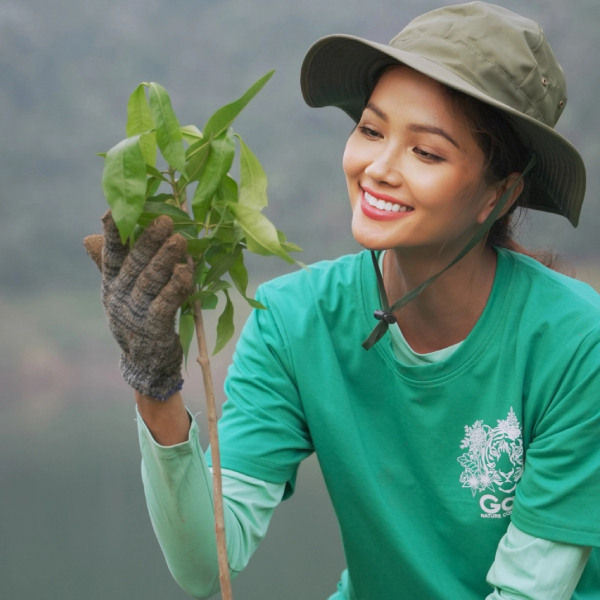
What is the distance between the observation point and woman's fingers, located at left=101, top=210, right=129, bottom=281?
53.3 inches

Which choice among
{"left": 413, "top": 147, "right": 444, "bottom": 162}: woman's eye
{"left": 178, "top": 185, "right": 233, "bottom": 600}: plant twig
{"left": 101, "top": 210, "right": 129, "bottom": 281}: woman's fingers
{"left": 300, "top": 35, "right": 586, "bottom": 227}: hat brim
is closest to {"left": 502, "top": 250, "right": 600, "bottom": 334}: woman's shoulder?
{"left": 300, "top": 35, "right": 586, "bottom": 227}: hat brim

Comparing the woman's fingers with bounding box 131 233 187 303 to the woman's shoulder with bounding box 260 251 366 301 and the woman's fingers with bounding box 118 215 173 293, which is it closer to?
the woman's fingers with bounding box 118 215 173 293

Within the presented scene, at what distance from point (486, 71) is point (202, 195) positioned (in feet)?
2.10

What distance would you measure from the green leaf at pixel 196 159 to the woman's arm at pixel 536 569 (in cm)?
100

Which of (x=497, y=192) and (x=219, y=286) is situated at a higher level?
(x=497, y=192)

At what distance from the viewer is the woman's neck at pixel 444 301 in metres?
1.89

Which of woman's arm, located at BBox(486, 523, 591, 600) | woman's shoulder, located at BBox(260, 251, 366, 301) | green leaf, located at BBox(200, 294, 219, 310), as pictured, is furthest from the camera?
woman's shoulder, located at BBox(260, 251, 366, 301)

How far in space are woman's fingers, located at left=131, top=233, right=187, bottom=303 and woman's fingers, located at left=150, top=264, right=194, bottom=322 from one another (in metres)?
0.01

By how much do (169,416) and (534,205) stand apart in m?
1.03

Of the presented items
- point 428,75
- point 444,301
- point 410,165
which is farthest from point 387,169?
point 444,301

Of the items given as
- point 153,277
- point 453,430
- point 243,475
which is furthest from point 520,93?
Answer: point 243,475

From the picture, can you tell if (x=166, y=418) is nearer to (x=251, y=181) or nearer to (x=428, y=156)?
(x=251, y=181)

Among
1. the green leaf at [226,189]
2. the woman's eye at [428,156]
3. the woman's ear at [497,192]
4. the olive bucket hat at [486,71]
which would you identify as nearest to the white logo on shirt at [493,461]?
the olive bucket hat at [486,71]

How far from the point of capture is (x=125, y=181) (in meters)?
1.29
